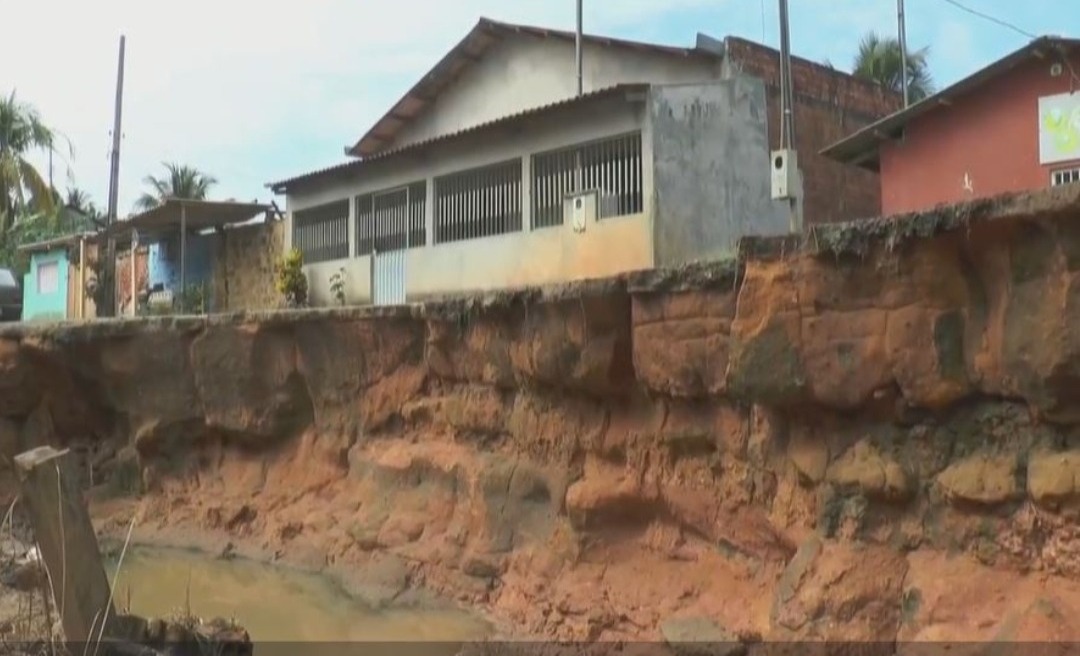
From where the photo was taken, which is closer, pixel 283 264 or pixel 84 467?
pixel 84 467

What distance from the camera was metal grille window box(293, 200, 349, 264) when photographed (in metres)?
18.3

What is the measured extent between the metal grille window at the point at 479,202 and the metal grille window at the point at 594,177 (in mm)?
447

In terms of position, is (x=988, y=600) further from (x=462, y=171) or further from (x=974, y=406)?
(x=462, y=171)

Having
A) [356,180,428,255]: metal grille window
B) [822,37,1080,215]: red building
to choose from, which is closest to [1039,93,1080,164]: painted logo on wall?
[822,37,1080,215]: red building

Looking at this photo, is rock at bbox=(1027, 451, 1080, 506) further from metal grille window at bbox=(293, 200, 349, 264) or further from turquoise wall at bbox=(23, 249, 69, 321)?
turquoise wall at bbox=(23, 249, 69, 321)

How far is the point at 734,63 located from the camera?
15.1 m

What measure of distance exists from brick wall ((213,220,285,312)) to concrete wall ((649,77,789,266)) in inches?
348

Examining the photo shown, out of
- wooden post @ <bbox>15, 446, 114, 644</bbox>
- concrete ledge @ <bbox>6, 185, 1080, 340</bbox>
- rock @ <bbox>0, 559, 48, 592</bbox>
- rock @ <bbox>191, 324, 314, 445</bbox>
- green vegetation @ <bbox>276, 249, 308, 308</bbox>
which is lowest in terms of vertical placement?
rock @ <bbox>0, 559, 48, 592</bbox>

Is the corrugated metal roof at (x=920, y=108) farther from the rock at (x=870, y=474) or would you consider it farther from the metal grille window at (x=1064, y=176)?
the rock at (x=870, y=474)

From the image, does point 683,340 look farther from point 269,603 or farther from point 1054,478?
point 269,603

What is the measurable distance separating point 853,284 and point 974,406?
1.02 m

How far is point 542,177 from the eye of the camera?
48.9 ft

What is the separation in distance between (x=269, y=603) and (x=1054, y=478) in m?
6.98

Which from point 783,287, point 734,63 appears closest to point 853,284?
point 783,287
